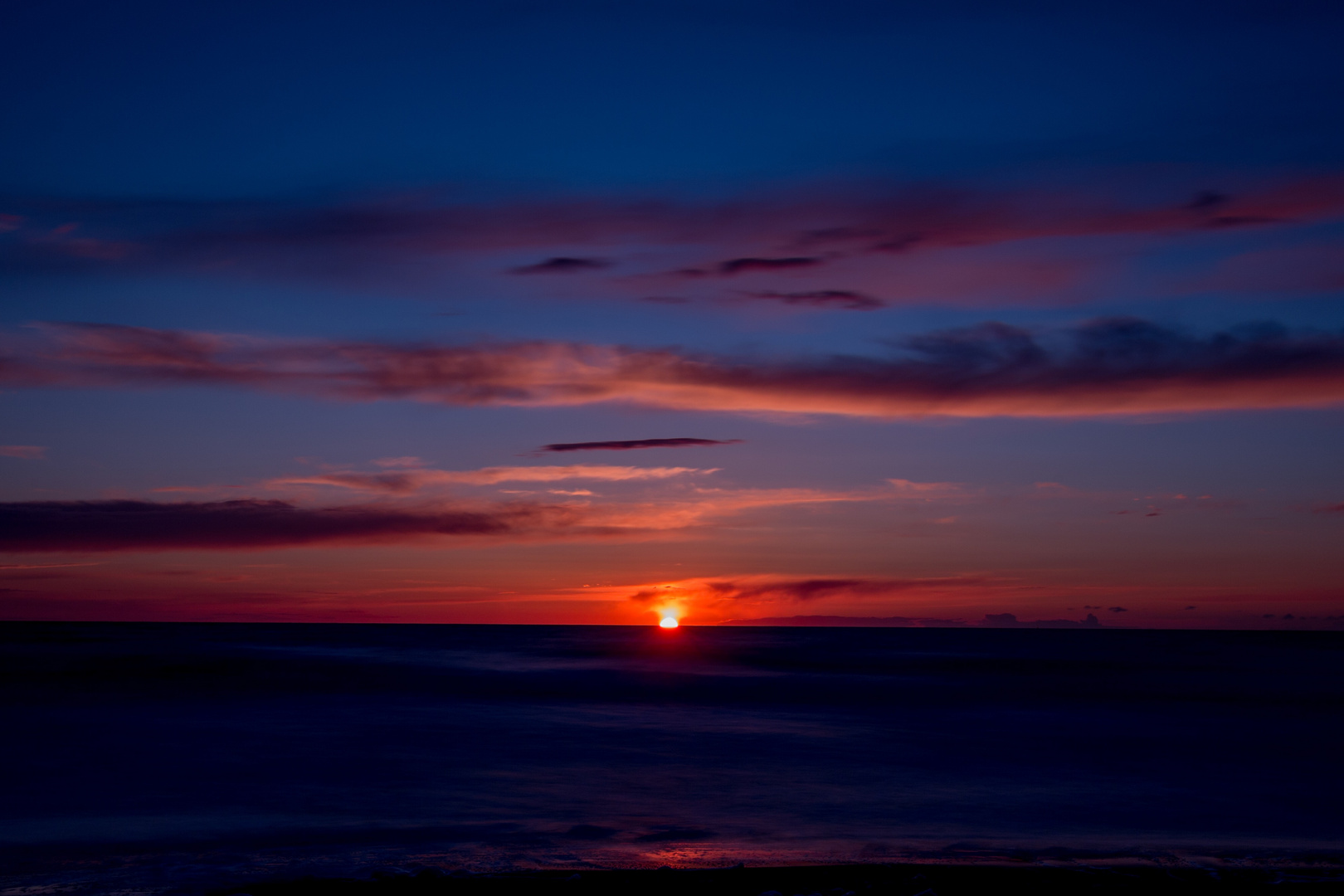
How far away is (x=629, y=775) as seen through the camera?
13.8 m

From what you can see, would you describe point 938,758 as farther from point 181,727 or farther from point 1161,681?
point 1161,681

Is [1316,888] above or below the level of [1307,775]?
above

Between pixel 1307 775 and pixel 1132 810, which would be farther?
pixel 1307 775

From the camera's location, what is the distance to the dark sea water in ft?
29.8

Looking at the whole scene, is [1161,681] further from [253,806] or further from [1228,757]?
[253,806]

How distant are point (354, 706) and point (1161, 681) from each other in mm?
31364

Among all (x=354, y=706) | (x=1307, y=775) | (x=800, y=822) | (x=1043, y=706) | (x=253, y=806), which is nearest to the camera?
(x=800, y=822)

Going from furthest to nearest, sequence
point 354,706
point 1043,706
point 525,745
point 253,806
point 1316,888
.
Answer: point 1043,706
point 354,706
point 525,745
point 253,806
point 1316,888

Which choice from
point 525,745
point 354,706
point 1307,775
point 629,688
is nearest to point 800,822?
point 525,745

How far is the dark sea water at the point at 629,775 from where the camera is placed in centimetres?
907

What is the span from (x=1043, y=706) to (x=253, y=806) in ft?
71.8

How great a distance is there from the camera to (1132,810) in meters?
11.5

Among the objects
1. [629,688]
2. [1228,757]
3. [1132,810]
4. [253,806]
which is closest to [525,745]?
[253,806]

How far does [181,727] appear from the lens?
746 inches
